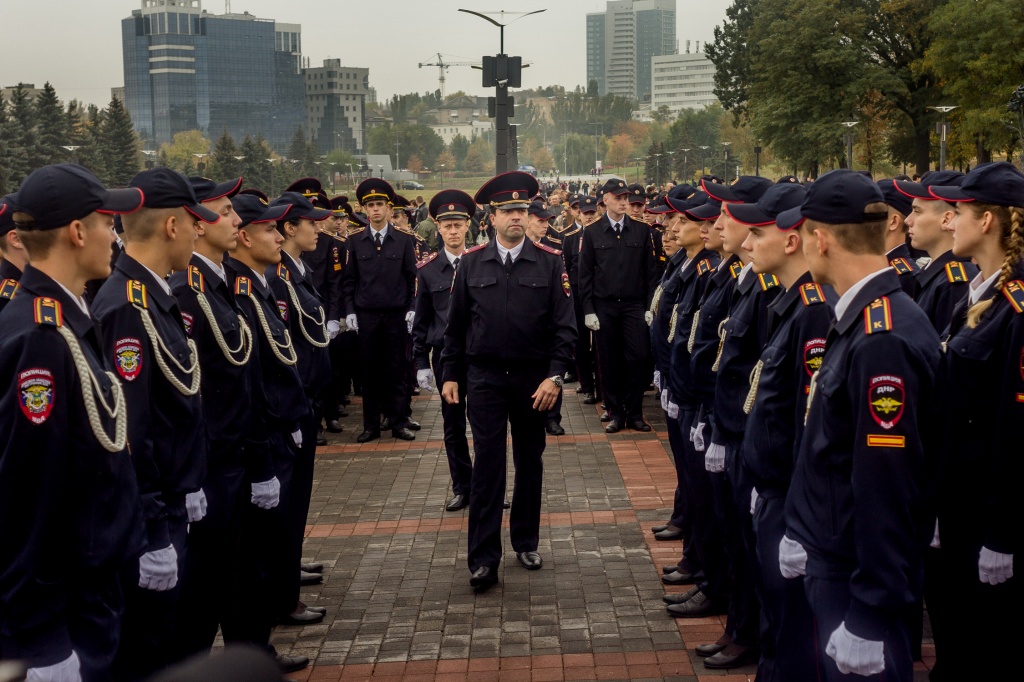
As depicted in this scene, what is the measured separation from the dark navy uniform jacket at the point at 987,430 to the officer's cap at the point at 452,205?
5977 mm

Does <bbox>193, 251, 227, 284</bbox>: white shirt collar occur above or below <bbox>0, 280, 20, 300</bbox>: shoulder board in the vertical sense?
above

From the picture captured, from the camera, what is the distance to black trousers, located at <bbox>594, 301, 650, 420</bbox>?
12875 mm

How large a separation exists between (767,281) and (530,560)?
3.11m

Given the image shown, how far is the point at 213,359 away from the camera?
18.6 ft

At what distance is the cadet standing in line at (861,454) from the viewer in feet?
12.4

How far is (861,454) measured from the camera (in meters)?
3.83

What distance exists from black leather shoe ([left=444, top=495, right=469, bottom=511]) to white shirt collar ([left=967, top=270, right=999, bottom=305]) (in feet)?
17.0

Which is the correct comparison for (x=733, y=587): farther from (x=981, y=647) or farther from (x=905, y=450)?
(x=905, y=450)

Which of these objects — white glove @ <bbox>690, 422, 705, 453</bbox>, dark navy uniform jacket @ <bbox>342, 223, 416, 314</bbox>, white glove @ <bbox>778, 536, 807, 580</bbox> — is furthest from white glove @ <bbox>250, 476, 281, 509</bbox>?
dark navy uniform jacket @ <bbox>342, 223, 416, 314</bbox>

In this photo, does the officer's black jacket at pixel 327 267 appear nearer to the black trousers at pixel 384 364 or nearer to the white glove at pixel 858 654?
the black trousers at pixel 384 364

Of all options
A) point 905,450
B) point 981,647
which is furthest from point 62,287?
point 981,647

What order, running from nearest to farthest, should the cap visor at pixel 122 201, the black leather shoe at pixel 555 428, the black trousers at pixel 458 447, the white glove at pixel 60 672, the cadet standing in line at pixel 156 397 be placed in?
the white glove at pixel 60 672
the cap visor at pixel 122 201
the cadet standing in line at pixel 156 397
the black trousers at pixel 458 447
the black leather shoe at pixel 555 428

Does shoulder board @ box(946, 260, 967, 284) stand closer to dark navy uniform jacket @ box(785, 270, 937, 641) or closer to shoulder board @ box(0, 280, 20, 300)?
dark navy uniform jacket @ box(785, 270, 937, 641)

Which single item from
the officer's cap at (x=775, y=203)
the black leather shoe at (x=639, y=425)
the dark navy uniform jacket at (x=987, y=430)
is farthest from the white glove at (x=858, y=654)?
the black leather shoe at (x=639, y=425)
